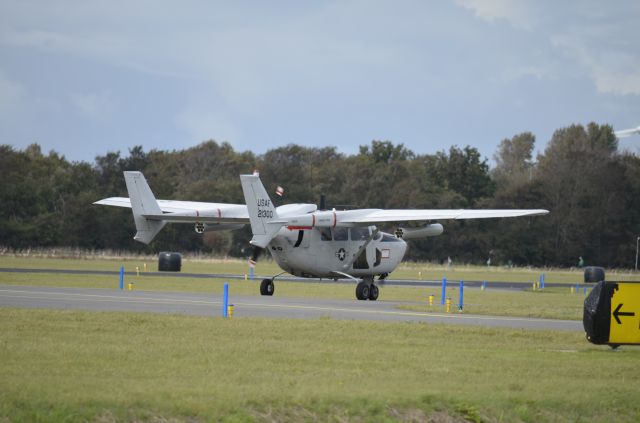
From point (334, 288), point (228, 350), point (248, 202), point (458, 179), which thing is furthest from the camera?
point (458, 179)

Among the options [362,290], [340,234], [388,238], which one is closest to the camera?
[362,290]

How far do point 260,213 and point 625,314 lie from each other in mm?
18387

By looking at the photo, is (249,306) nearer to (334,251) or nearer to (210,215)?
(334,251)

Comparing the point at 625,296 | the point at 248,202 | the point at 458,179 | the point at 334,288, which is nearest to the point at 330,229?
the point at 248,202

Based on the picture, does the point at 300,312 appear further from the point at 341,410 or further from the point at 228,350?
the point at 341,410

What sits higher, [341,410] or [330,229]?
[330,229]

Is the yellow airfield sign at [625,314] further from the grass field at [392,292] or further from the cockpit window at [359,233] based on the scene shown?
the cockpit window at [359,233]

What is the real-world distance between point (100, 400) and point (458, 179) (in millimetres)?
100353

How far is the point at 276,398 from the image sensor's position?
1516 centimetres

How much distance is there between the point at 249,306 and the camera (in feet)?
107

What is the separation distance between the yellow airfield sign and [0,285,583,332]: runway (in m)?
5.85

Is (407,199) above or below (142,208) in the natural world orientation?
above

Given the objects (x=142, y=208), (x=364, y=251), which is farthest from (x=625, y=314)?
(x=142, y=208)

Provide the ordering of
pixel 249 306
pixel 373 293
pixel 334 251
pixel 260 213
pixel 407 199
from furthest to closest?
1. pixel 407 199
2. pixel 334 251
3. pixel 373 293
4. pixel 260 213
5. pixel 249 306
